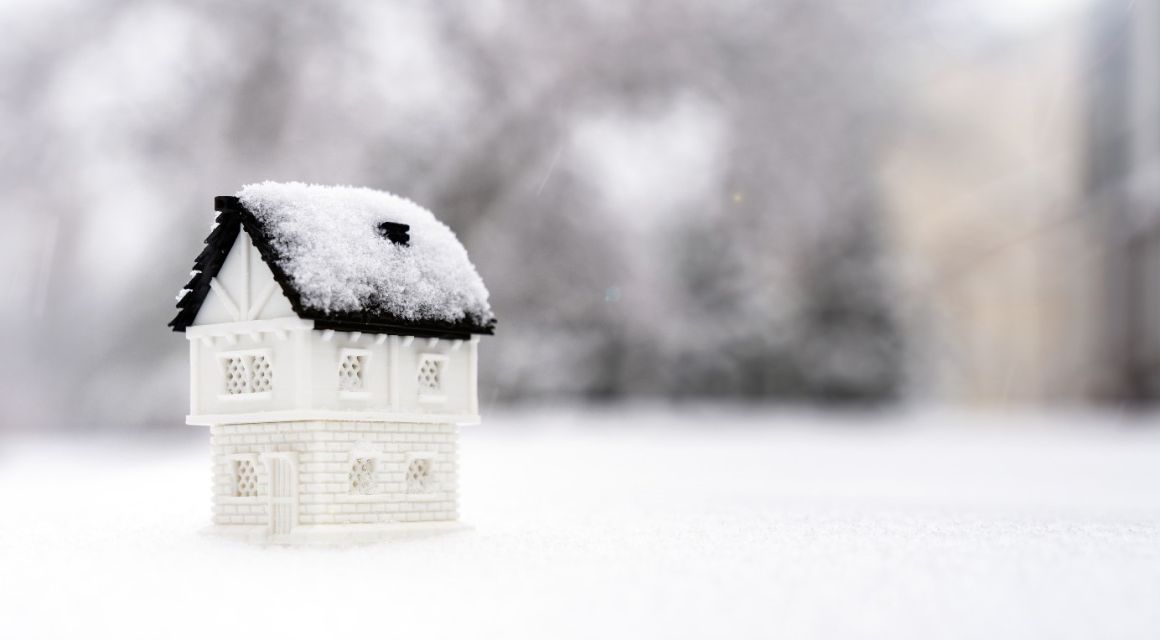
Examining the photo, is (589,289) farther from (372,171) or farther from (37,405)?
(37,405)

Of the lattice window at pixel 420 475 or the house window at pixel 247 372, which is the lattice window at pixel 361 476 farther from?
the house window at pixel 247 372

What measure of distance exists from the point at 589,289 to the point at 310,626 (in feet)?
37.6

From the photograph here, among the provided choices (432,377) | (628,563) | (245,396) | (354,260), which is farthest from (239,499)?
(628,563)

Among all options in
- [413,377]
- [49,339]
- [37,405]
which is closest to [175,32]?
[49,339]

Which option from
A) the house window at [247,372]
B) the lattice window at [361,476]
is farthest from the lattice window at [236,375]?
the lattice window at [361,476]

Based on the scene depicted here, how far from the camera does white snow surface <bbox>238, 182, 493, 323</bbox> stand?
7.45 metres

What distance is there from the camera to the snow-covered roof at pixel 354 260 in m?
7.41

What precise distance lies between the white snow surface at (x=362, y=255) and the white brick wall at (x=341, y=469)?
2.54ft

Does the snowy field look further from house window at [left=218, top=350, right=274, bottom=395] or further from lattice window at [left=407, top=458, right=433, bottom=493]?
house window at [left=218, top=350, right=274, bottom=395]

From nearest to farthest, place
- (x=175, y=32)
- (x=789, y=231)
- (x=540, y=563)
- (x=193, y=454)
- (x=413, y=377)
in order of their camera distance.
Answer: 1. (x=540, y=563)
2. (x=413, y=377)
3. (x=193, y=454)
4. (x=175, y=32)
5. (x=789, y=231)

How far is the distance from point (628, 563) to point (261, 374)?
2.70 meters

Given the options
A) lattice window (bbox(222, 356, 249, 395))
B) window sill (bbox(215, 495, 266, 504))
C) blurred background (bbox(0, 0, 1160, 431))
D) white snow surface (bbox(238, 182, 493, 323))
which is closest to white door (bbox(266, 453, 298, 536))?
window sill (bbox(215, 495, 266, 504))

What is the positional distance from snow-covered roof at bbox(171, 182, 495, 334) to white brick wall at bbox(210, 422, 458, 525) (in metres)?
0.69

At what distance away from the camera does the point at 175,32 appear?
16.6m
